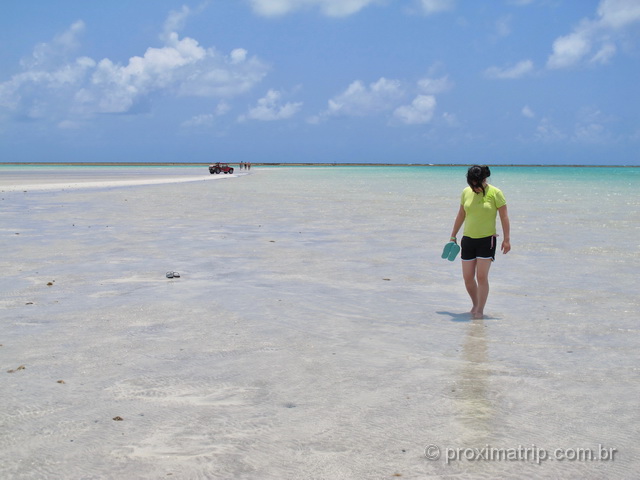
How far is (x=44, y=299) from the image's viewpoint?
7922 millimetres

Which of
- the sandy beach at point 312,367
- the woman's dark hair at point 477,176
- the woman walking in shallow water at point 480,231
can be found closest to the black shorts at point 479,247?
the woman walking in shallow water at point 480,231

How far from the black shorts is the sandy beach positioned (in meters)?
0.70

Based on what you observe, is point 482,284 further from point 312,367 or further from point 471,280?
point 312,367

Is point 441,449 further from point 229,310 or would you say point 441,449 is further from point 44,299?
point 44,299

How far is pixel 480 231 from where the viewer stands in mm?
7285

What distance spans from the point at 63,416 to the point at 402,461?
2.24 metres

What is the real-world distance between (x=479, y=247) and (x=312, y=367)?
9.30 ft

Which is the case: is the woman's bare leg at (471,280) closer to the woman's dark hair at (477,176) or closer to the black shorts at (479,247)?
the black shorts at (479,247)

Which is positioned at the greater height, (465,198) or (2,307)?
(465,198)

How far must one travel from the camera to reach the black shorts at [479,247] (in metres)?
7.32

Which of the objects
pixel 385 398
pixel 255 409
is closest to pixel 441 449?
pixel 385 398

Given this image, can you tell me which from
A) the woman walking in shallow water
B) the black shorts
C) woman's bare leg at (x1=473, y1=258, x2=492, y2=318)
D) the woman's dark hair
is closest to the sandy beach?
woman's bare leg at (x1=473, y1=258, x2=492, y2=318)

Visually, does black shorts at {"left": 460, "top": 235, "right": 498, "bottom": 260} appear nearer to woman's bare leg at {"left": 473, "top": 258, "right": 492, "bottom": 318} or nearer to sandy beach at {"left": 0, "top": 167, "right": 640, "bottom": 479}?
woman's bare leg at {"left": 473, "top": 258, "right": 492, "bottom": 318}

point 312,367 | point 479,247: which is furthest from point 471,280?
point 312,367
